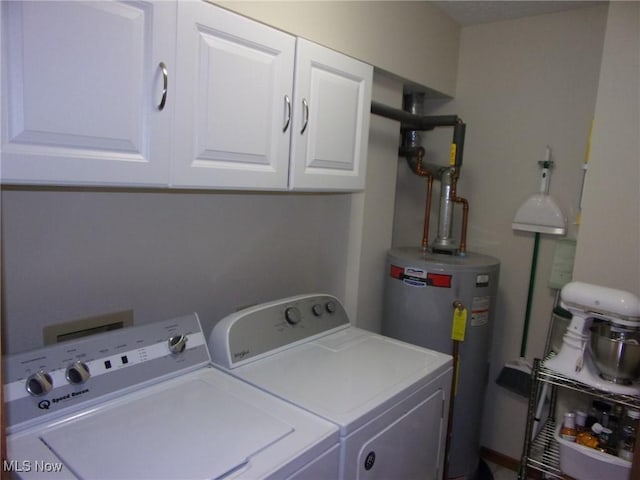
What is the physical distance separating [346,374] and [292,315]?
34cm

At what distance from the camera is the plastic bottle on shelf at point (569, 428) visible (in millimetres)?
1641

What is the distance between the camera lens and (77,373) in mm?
1192

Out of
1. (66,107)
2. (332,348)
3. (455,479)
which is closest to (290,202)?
(332,348)

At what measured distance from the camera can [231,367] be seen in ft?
4.88

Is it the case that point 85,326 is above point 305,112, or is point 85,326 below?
below

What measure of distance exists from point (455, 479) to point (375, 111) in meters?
1.87

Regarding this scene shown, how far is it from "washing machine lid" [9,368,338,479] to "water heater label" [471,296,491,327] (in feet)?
3.85

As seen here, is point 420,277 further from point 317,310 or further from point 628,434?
point 628,434

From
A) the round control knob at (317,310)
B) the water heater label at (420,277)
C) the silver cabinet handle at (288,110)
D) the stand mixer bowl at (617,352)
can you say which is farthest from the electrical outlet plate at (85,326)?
the stand mixer bowl at (617,352)

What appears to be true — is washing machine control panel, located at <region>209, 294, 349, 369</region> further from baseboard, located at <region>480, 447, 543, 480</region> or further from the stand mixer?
baseboard, located at <region>480, 447, 543, 480</region>

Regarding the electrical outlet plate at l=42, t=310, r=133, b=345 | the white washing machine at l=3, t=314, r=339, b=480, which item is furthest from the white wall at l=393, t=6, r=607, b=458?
the electrical outlet plate at l=42, t=310, r=133, b=345

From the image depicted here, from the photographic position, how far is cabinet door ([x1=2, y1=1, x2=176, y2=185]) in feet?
2.90

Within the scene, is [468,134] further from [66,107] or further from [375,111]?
[66,107]

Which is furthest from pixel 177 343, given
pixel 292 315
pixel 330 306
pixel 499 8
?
pixel 499 8
